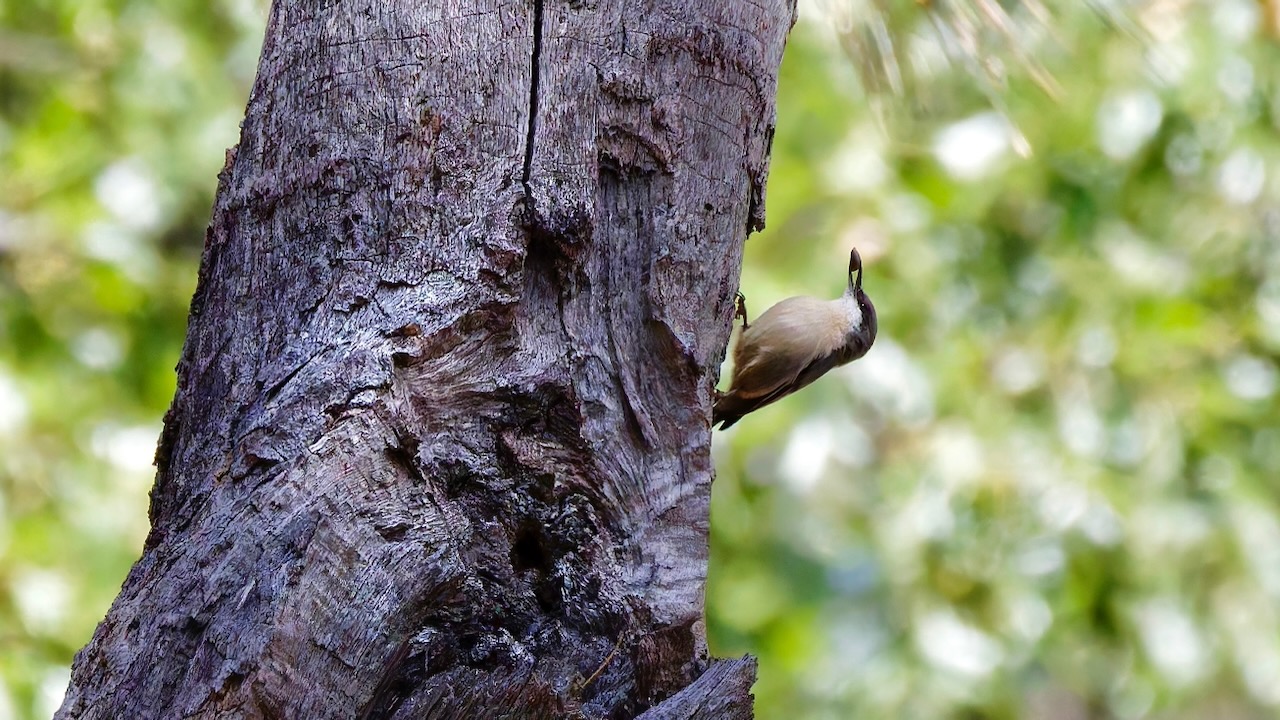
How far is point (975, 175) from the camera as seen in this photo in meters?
4.91

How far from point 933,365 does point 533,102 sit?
355cm

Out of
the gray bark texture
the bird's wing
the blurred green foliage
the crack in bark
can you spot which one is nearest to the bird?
the bird's wing

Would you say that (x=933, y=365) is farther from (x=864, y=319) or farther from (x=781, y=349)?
(x=781, y=349)

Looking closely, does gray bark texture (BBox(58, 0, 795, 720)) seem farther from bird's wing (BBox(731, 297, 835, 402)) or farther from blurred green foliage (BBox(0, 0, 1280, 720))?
blurred green foliage (BBox(0, 0, 1280, 720))

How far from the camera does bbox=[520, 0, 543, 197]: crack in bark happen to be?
5.09 feet

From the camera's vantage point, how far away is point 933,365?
4.89 meters

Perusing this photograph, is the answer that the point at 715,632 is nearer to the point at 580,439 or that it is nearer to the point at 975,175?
the point at 975,175

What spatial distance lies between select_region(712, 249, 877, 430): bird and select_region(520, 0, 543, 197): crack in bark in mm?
1722

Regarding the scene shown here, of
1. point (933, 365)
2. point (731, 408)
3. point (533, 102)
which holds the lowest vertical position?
point (933, 365)

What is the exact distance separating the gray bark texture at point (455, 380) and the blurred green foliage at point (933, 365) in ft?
9.01

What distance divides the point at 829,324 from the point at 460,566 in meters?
2.21

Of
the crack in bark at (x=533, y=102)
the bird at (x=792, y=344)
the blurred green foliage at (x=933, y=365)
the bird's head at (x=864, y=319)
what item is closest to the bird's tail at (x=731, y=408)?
the bird at (x=792, y=344)

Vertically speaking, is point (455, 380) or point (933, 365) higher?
point (455, 380)

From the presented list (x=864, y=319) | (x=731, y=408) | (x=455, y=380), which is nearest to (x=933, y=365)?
(x=864, y=319)
